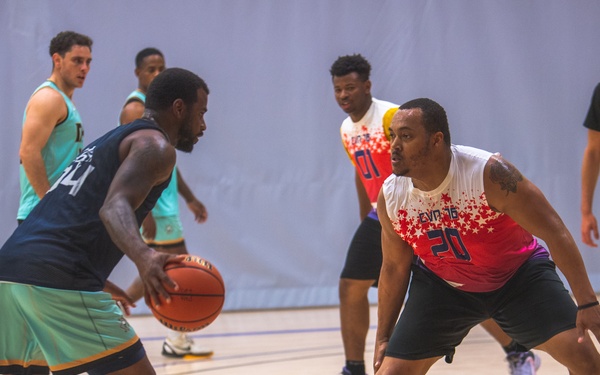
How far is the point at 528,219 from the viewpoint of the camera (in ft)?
11.3

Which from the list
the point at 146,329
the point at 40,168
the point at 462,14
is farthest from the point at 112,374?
the point at 462,14

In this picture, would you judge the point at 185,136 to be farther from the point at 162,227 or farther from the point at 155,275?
the point at 162,227

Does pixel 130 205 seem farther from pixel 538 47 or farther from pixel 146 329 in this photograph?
pixel 538 47

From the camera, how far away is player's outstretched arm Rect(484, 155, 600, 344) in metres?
3.36

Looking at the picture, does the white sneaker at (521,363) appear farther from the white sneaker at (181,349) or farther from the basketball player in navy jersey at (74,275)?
the basketball player in navy jersey at (74,275)

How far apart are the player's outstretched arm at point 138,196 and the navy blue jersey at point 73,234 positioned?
0.30 feet

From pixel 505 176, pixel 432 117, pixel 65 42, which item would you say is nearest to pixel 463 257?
pixel 505 176

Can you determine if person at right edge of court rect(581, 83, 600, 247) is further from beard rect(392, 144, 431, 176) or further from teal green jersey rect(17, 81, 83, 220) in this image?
teal green jersey rect(17, 81, 83, 220)

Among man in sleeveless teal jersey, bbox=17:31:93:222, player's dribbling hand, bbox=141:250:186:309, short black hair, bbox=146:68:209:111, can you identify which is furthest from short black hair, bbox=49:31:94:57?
player's dribbling hand, bbox=141:250:186:309

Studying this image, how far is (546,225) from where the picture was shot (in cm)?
339

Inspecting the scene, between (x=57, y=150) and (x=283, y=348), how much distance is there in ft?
8.24

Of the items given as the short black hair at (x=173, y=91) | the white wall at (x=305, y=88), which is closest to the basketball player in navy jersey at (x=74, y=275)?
the short black hair at (x=173, y=91)

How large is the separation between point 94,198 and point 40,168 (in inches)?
85.7

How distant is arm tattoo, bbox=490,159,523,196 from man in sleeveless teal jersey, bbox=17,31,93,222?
2.80 metres
